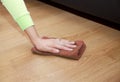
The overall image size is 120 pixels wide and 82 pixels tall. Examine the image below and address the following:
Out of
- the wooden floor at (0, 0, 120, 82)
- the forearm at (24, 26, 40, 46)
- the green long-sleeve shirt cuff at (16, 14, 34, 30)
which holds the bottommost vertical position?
the wooden floor at (0, 0, 120, 82)

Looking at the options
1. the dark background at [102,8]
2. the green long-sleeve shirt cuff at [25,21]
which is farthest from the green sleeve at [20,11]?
the dark background at [102,8]

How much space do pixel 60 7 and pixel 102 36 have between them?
1.93 feet

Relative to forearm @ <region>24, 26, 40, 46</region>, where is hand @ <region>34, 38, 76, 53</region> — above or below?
below

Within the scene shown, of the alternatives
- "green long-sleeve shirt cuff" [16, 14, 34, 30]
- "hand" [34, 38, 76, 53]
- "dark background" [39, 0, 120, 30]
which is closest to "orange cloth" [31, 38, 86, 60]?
"hand" [34, 38, 76, 53]

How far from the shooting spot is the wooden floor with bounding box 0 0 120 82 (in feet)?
2.84

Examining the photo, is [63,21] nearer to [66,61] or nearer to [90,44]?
[90,44]

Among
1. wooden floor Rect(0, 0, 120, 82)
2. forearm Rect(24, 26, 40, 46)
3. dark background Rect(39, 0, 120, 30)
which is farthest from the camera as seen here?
dark background Rect(39, 0, 120, 30)

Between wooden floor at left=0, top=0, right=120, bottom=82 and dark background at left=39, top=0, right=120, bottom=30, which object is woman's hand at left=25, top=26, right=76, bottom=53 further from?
dark background at left=39, top=0, right=120, bottom=30

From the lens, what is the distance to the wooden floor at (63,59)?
0.86m

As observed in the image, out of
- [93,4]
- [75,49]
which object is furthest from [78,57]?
[93,4]

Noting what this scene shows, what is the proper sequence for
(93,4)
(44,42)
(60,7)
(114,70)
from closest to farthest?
(114,70) < (44,42) < (93,4) < (60,7)

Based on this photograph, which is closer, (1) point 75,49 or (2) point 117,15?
(1) point 75,49

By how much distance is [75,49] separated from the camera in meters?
0.97

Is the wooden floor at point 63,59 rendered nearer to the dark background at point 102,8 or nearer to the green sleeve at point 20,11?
the dark background at point 102,8
